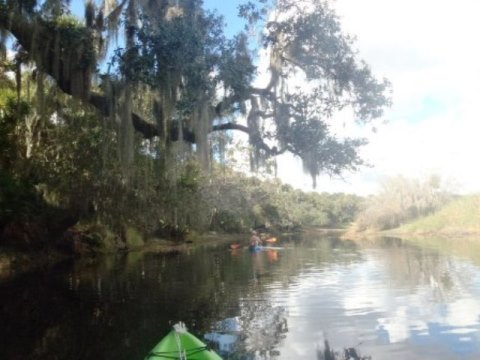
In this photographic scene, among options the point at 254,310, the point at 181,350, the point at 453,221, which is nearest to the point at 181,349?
the point at 181,350

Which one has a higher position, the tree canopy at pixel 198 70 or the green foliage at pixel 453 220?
the tree canopy at pixel 198 70

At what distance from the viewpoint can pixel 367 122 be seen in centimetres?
1473

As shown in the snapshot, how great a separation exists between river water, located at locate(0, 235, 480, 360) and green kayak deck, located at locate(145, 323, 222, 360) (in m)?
1.46

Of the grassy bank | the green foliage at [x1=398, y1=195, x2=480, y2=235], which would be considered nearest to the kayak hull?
the grassy bank

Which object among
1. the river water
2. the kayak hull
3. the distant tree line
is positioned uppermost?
the distant tree line

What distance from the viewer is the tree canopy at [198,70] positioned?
472 inches

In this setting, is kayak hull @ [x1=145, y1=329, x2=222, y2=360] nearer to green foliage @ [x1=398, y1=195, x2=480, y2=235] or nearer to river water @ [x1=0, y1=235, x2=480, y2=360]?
river water @ [x1=0, y1=235, x2=480, y2=360]

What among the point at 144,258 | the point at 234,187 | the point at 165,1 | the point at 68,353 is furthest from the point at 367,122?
the point at 234,187

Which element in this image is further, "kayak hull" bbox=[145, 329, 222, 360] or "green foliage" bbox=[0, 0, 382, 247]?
"green foliage" bbox=[0, 0, 382, 247]

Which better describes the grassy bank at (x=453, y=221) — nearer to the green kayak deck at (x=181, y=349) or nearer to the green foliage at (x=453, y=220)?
the green foliage at (x=453, y=220)

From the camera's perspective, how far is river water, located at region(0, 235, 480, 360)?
28.5 ft

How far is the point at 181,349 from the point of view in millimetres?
6660

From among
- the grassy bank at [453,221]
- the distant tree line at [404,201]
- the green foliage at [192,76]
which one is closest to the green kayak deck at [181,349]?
the green foliage at [192,76]

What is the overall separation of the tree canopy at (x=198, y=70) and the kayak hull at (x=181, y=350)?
6.54 meters
